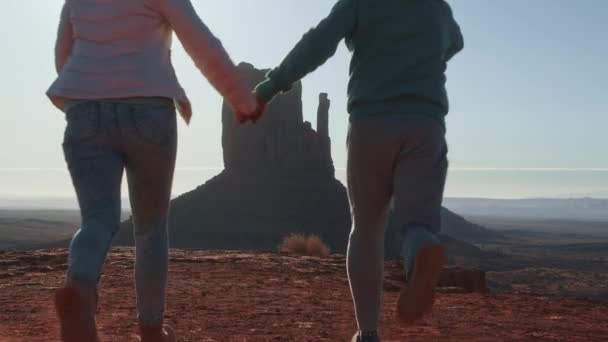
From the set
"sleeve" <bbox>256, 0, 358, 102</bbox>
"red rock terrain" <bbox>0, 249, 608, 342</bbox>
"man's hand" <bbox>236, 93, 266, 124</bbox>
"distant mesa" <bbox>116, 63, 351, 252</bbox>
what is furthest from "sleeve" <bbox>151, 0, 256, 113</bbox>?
"distant mesa" <bbox>116, 63, 351, 252</bbox>

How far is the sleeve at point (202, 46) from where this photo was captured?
3082 mm

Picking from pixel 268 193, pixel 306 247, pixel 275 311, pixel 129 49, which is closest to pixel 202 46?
pixel 129 49

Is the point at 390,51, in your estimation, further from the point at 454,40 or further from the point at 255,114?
the point at 255,114

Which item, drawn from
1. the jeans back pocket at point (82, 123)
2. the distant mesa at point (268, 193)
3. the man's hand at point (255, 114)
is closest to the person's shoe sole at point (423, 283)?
the man's hand at point (255, 114)

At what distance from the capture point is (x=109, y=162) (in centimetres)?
289

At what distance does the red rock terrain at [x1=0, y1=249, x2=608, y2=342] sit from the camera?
507 cm

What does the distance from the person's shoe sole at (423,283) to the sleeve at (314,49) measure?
1139 millimetres

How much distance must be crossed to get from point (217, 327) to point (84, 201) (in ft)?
8.56

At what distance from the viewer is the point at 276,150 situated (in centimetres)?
6569

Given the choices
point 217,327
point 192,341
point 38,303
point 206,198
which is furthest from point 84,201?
point 206,198

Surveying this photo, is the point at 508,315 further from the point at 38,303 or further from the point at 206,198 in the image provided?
the point at 206,198

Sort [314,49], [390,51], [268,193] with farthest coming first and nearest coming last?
[268,193] → [314,49] → [390,51]

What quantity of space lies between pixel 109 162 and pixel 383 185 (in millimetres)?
1298

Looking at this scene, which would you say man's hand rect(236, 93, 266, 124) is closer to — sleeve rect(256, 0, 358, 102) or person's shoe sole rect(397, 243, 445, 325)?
sleeve rect(256, 0, 358, 102)
